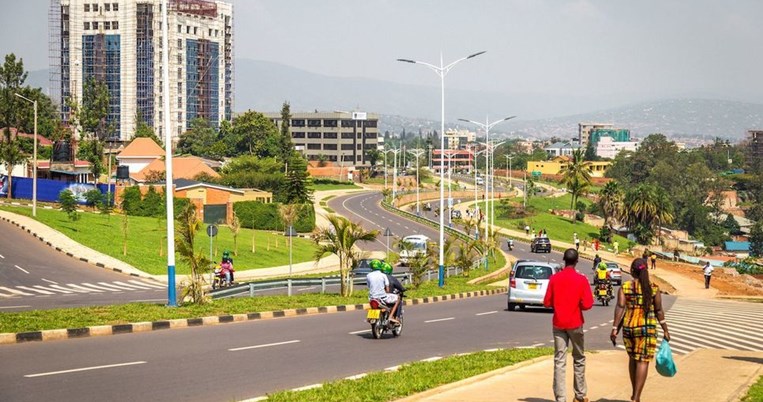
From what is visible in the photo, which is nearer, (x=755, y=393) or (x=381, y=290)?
(x=755, y=393)

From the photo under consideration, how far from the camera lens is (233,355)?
17406 millimetres

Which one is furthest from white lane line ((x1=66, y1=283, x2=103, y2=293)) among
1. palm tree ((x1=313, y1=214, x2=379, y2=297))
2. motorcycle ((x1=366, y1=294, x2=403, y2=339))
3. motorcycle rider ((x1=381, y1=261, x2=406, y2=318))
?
motorcycle ((x1=366, y1=294, x2=403, y2=339))

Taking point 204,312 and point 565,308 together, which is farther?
point 204,312

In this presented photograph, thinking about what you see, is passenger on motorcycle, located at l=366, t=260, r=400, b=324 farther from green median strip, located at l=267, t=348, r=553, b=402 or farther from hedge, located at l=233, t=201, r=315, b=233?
hedge, located at l=233, t=201, r=315, b=233

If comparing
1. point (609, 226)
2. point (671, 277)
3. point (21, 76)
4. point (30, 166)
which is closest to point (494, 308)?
point (671, 277)

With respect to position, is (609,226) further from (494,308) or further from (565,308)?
(565,308)

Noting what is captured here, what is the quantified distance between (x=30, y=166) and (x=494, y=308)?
225 feet

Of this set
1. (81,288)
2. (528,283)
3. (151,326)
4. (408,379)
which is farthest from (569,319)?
(81,288)

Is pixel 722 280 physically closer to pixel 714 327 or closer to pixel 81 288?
pixel 714 327

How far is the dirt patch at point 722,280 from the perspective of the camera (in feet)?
199

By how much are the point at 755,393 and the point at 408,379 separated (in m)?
4.38

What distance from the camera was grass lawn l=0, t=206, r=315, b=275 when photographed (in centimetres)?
5228

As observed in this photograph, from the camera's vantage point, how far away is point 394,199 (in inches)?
5221

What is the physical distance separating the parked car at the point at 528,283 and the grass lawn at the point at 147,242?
72.9 feet
